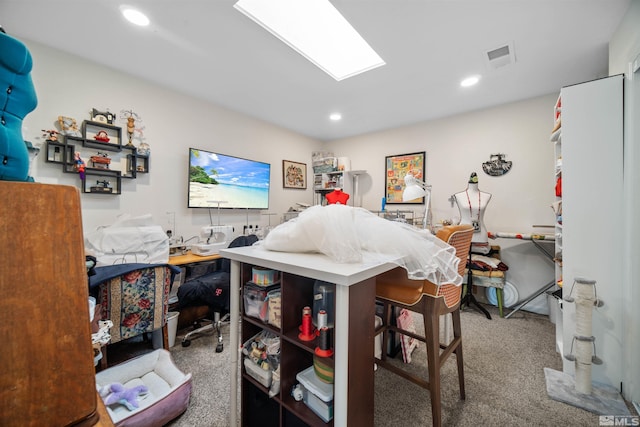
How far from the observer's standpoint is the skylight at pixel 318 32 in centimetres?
163

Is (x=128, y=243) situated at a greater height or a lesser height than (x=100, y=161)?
lesser

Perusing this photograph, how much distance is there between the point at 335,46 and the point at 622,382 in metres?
3.22

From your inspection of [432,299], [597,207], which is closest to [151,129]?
[432,299]

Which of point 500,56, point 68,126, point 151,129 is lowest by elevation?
point 68,126

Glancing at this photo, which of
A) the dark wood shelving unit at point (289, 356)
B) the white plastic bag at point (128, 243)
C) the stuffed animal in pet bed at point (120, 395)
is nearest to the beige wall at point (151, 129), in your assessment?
the white plastic bag at point (128, 243)

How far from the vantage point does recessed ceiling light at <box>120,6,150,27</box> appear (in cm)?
160

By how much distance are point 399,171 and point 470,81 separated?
1528 mm

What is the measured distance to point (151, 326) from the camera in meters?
1.65

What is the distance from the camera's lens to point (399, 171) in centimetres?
376

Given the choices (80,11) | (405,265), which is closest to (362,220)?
(405,265)

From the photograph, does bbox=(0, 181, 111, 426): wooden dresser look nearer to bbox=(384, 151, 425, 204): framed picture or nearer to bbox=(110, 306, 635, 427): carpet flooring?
bbox=(110, 306, 635, 427): carpet flooring

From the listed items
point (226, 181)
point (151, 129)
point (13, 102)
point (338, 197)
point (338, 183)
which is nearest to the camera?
point (13, 102)

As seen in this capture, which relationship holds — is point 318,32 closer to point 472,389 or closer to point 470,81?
point 470,81

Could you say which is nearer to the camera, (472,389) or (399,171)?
(472,389)
